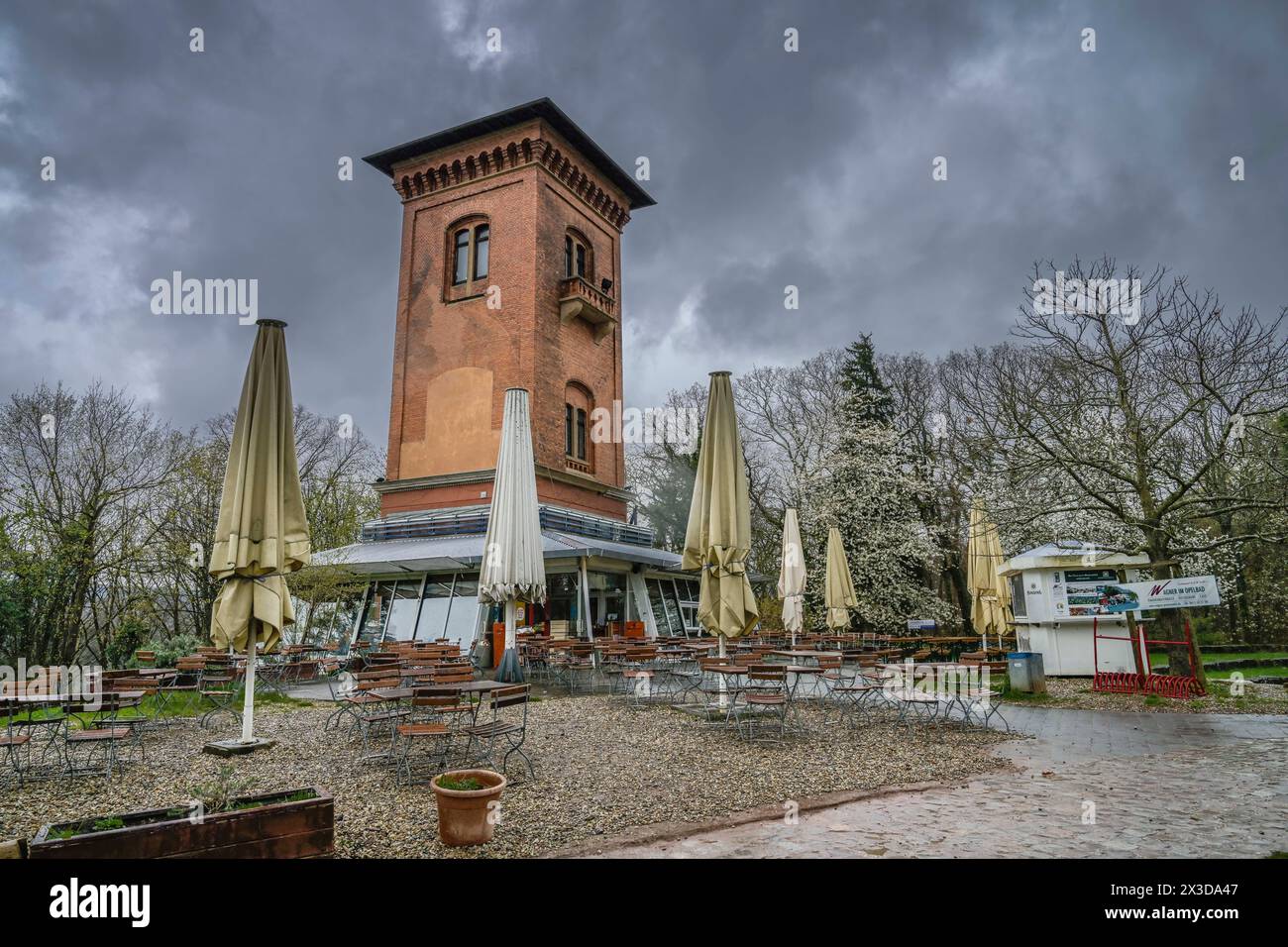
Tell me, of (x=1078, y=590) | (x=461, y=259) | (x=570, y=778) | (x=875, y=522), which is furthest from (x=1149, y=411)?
(x=461, y=259)

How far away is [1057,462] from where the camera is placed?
1171 cm

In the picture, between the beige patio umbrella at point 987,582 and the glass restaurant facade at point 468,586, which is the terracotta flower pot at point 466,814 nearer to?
the glass restaurant facade at point 468,586

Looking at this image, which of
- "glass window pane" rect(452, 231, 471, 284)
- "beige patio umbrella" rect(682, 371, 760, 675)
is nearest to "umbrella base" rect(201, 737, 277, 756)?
"beige patio umbrella" rect(682, 371, 760, 675)

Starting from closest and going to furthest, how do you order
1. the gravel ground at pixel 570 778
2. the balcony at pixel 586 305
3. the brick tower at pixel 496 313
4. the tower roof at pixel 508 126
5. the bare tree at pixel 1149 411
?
the gravel ground at pixel 570 778 → the bare tree at pixel 1149 411 → the brick tower at pixel 496 313 → the tower roof at pixel 508 126 → the balcony at pixel 586 305

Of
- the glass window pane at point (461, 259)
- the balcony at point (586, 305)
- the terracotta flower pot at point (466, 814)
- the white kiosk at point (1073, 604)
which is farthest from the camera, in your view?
the glass window pane at point (461, 259)

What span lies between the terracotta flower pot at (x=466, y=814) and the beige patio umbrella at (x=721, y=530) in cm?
503

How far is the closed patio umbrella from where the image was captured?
462 inches

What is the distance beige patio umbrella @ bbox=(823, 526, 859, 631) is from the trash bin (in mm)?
4998

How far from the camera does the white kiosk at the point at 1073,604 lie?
13.8 metres

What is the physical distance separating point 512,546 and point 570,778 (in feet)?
19.5

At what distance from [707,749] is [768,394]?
2185 centimetres

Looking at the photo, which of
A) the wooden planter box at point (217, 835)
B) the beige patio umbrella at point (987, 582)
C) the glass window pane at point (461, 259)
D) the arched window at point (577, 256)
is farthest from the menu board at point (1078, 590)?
the glass window pane at point (461, 259)

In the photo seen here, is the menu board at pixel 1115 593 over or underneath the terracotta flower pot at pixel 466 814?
over

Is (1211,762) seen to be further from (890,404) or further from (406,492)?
(890,404)
